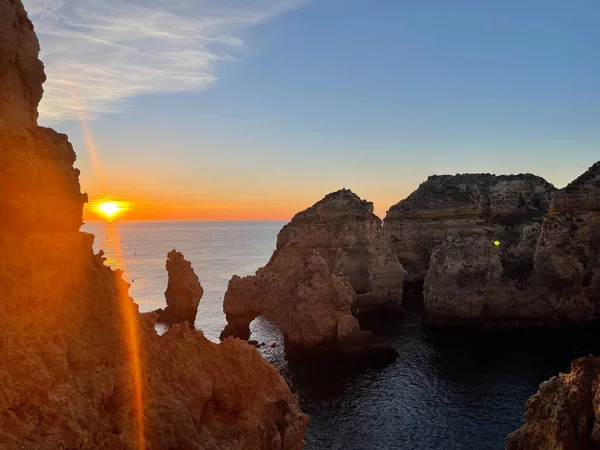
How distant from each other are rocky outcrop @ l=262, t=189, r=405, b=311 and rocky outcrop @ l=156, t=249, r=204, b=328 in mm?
11168

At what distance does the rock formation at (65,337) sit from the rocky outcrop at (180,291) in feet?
136

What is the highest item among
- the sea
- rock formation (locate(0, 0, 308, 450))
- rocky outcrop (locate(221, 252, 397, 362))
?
rock formation (locate(0, 0, 308, 450))

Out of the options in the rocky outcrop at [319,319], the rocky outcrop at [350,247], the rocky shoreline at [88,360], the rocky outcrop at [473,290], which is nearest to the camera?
the rocky shoreline at [88,360]

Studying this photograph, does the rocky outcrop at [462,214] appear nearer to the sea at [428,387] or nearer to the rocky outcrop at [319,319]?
the sea at [428,387]

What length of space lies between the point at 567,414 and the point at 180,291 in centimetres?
4723

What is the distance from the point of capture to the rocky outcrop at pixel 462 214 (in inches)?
2859

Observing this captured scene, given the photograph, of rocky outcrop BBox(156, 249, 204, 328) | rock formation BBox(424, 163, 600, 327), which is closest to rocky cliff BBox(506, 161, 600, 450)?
rock formation BBox(424, 163, 600, 327)

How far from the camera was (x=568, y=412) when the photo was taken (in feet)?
53.9

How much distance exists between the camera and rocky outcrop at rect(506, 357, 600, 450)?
1580 cm

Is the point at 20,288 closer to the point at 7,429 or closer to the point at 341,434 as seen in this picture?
the point at 7,429

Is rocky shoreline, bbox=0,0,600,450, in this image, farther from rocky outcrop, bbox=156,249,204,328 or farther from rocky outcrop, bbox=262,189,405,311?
rocky outcrop, bbox=262,189,405,311

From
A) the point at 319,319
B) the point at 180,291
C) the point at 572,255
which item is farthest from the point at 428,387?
the point at 180,291

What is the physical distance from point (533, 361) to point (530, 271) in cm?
1398

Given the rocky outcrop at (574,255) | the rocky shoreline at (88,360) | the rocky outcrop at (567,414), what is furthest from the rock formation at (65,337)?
the rocky outcrop at (574,255)
